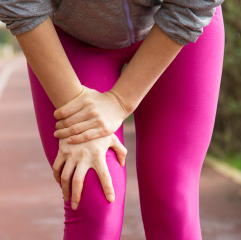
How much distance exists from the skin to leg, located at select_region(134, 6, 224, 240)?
15cm

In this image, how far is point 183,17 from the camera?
933 millimetres

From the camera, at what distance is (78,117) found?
967 mm

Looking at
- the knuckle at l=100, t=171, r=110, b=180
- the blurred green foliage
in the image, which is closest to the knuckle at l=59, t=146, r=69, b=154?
the knuckle at l=100, t=171, r=110, b=180

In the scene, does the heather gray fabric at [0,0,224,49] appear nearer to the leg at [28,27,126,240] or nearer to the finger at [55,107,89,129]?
the leg at [28,27,126,240]

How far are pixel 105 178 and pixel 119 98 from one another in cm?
20

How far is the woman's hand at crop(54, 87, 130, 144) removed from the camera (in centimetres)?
96

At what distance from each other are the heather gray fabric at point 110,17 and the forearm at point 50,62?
24mm

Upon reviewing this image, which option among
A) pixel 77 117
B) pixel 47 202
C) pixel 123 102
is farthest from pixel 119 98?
pixel 47 202

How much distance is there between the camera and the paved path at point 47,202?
8.32 ft

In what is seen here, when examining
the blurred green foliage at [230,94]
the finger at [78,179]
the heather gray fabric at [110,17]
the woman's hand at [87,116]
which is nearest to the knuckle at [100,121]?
the woman's hand at [87,116]

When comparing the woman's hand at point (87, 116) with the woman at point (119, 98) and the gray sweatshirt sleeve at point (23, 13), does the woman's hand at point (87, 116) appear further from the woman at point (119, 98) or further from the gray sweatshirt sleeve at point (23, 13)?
the gray sweatshirt sleeve at point (23, 13)

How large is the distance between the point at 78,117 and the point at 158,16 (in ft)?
0.99

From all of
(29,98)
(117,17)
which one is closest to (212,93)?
(117,17)

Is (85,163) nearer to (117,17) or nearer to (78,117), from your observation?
(78,117)
